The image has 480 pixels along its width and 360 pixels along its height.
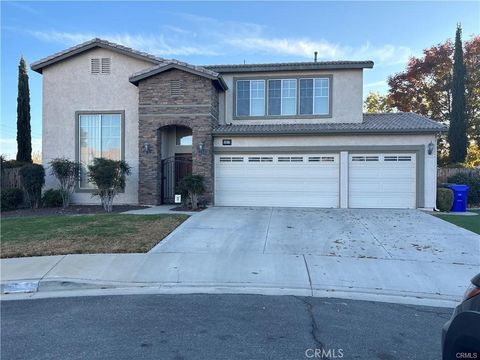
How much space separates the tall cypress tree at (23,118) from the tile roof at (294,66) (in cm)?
1392

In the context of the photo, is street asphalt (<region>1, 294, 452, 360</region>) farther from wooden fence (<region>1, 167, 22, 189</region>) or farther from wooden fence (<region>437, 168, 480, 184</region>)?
wooden fence (<region>437, 168, 480, 184</region>)

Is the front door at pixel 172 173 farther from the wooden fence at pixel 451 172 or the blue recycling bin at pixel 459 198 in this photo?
the wooden fence at pixel 451 172

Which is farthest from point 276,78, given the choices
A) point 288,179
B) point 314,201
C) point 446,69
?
point 446,69

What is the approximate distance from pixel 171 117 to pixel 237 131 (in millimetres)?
2856

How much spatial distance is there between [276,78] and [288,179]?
4.80 metres

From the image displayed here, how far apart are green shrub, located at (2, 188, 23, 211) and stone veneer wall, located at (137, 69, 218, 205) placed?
5.54 m

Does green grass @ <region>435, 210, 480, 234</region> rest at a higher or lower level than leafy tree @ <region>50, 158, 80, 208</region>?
lower

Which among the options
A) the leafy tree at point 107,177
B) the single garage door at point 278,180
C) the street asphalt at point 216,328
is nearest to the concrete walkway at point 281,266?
the street asphalt at point 216,328

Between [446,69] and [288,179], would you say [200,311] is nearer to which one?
[288,179]

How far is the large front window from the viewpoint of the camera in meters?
16.4

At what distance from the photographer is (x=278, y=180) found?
1544 centimetres

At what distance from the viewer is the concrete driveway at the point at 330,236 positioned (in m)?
8.35

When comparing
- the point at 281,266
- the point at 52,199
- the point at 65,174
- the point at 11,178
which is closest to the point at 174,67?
the point at 65,174

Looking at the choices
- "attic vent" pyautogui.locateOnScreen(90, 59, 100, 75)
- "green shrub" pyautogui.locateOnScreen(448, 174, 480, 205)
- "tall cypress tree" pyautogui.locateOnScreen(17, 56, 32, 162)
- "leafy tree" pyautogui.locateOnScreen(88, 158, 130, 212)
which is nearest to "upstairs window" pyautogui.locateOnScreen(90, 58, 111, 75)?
"attic vent" pyautogui.locateOnScreen(90, 59, 100, 75)
